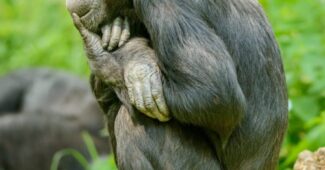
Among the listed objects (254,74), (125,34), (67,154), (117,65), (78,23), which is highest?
(78,23)

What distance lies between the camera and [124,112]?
4.34 m

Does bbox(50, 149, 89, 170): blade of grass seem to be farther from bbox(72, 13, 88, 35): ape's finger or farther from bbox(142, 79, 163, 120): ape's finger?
bbox(142, 79, 163, 120): ape's finger

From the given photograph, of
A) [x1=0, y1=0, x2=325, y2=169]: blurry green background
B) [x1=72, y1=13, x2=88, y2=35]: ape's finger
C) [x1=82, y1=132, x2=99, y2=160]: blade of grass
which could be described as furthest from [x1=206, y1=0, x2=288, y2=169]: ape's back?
[x1=82, y1=132, x2=99, y2=160]: blade of grass

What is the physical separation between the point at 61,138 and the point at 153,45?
178 inches

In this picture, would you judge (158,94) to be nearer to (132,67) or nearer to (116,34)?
(132,67)

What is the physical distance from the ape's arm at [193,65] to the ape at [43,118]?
4.36m

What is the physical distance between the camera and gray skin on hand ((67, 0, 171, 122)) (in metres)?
4.13

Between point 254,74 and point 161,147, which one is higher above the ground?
Answer: point 254,74

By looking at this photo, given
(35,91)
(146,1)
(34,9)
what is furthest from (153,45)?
(34,9)

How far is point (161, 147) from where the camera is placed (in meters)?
4.25

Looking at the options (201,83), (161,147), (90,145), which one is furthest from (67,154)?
(201,83)

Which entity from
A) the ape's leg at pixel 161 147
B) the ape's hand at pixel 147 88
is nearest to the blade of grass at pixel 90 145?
the ape's leg at pixel 161 147

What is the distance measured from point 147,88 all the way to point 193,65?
22 cm

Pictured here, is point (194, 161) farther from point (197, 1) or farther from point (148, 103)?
point (197, 1)
